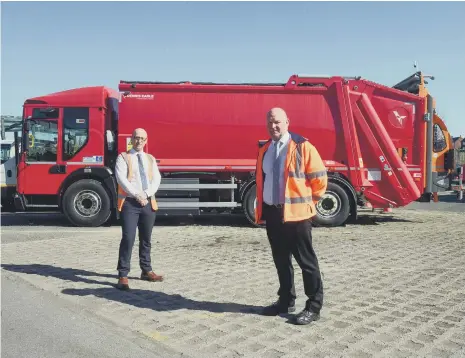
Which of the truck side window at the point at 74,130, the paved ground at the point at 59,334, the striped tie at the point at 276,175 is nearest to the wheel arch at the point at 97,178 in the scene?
the truck side window at the point at 74,130

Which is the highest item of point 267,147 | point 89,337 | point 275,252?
point 267,147

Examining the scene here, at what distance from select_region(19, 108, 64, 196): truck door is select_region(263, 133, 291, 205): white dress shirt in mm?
6885

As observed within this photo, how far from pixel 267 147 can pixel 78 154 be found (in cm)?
668

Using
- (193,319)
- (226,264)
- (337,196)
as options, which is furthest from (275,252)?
(337,196)

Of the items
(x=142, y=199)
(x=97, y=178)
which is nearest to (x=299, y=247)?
(x=142, y=199)

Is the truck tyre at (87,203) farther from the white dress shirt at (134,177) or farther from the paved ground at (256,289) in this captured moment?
the white dress shirt at (134,177)

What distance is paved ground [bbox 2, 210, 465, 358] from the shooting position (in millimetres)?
3475

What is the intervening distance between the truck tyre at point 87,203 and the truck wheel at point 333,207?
14.2 feet

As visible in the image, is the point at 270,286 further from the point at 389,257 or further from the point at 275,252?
the point at 389,257

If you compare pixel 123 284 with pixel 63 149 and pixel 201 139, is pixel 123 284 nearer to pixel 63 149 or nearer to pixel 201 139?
pixel 201 139

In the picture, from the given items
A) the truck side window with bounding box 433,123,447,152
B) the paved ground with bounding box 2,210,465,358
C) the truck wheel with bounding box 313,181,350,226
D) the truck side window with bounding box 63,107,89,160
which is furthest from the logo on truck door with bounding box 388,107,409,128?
the truck side window with bounding box 63,107,89,160

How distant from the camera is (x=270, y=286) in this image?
5.00 m

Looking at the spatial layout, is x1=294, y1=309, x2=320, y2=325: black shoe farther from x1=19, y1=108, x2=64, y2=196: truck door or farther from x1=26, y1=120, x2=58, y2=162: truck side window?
x1=26, y1=120, x2=58, y2=162: truck side window

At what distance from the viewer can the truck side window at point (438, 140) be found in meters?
10.1
